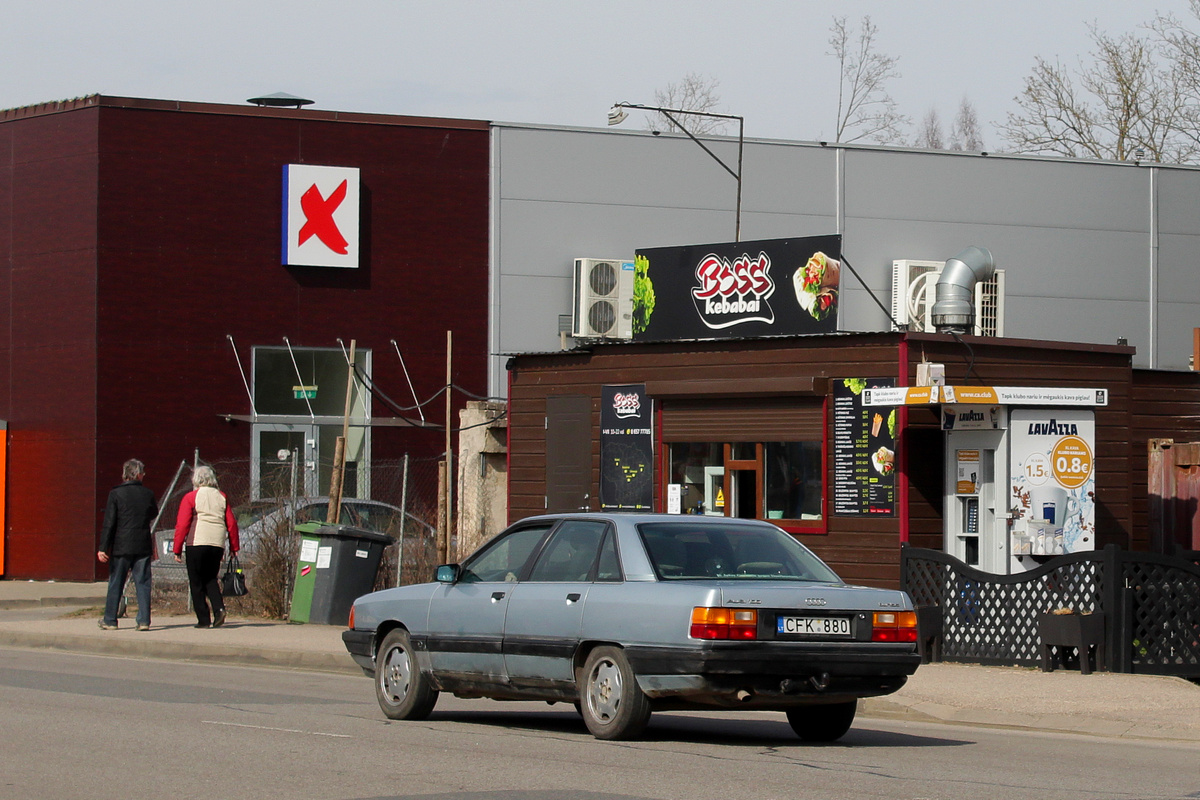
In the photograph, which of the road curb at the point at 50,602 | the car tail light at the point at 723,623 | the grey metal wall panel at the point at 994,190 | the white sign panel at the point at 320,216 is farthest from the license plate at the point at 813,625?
the grey metal wall panel at the point at 994,190

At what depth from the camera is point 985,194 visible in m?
34.2

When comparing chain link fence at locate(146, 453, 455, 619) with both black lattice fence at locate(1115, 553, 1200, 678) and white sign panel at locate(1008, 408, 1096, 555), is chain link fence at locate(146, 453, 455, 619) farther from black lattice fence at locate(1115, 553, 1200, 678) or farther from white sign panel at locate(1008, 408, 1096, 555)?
black lattice fence at locate(1115, 553, 1200, 678)

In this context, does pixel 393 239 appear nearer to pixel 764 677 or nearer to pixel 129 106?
pixel 129 106

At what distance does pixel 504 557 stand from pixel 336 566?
822 cm

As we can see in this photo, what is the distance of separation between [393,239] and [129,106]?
17.3 ft

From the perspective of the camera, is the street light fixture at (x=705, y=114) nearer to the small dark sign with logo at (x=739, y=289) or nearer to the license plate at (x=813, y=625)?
the small dark sign with logo at (x=739, y=289)

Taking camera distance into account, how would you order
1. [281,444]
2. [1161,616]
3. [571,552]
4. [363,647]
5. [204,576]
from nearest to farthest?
[571,552], [363,647], [1161,616], [204,576], [281,444]

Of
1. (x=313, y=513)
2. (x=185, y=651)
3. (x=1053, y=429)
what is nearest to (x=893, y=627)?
(x=1053, y=429)

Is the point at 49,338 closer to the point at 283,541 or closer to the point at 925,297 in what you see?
the point at 283,541

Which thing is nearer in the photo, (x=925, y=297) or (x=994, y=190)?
(x=925, y=297)

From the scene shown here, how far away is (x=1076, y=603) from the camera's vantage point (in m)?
14.6

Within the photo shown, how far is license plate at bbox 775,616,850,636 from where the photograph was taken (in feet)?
31.1

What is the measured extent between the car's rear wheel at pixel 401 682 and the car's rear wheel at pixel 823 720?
253cm

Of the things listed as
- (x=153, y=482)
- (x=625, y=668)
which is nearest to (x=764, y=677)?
(x=625, y=668)
